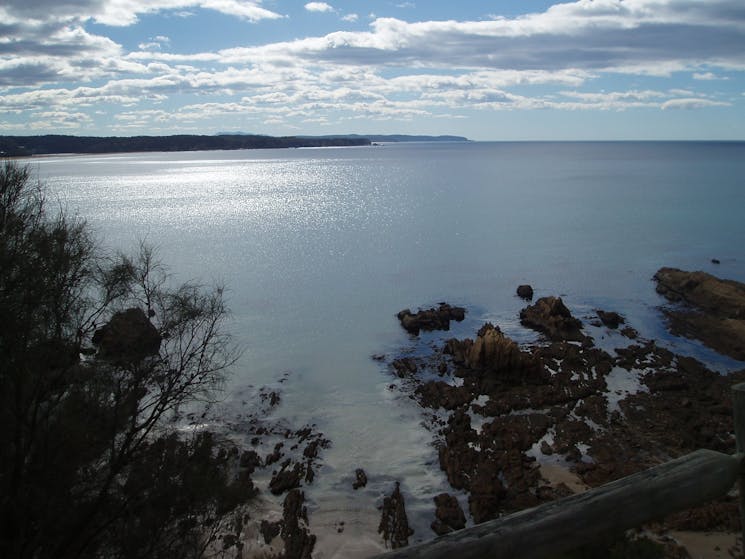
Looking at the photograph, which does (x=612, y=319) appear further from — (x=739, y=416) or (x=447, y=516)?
(x=739, y=416)

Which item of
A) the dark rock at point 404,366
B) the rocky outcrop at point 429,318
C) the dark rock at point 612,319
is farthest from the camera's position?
the rocky outcrop at point 429,318

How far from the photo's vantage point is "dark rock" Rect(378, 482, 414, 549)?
15743mm

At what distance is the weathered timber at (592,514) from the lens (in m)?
2.68

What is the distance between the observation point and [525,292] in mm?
38438

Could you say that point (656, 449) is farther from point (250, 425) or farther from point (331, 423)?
point (250, 425)

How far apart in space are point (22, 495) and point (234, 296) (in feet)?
96.8

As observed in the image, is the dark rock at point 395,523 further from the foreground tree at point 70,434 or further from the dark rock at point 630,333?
the dark rock at point 630,333

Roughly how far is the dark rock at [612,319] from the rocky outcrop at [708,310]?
257cm

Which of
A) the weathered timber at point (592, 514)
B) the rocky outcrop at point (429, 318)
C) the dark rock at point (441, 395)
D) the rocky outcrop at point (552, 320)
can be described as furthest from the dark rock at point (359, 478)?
the weathered timber at point (592, 514)

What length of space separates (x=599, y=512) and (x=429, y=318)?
29954 mm

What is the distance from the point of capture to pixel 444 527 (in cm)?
1603

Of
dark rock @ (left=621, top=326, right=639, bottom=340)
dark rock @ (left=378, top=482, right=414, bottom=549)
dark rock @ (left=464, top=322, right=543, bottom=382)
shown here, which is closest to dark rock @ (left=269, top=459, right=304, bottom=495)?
dark rock @ (left=378, top=482, right=414, bottom=549)

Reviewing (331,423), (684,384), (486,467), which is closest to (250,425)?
(331,423)

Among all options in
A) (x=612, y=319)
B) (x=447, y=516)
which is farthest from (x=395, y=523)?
(x=612, y=319)
